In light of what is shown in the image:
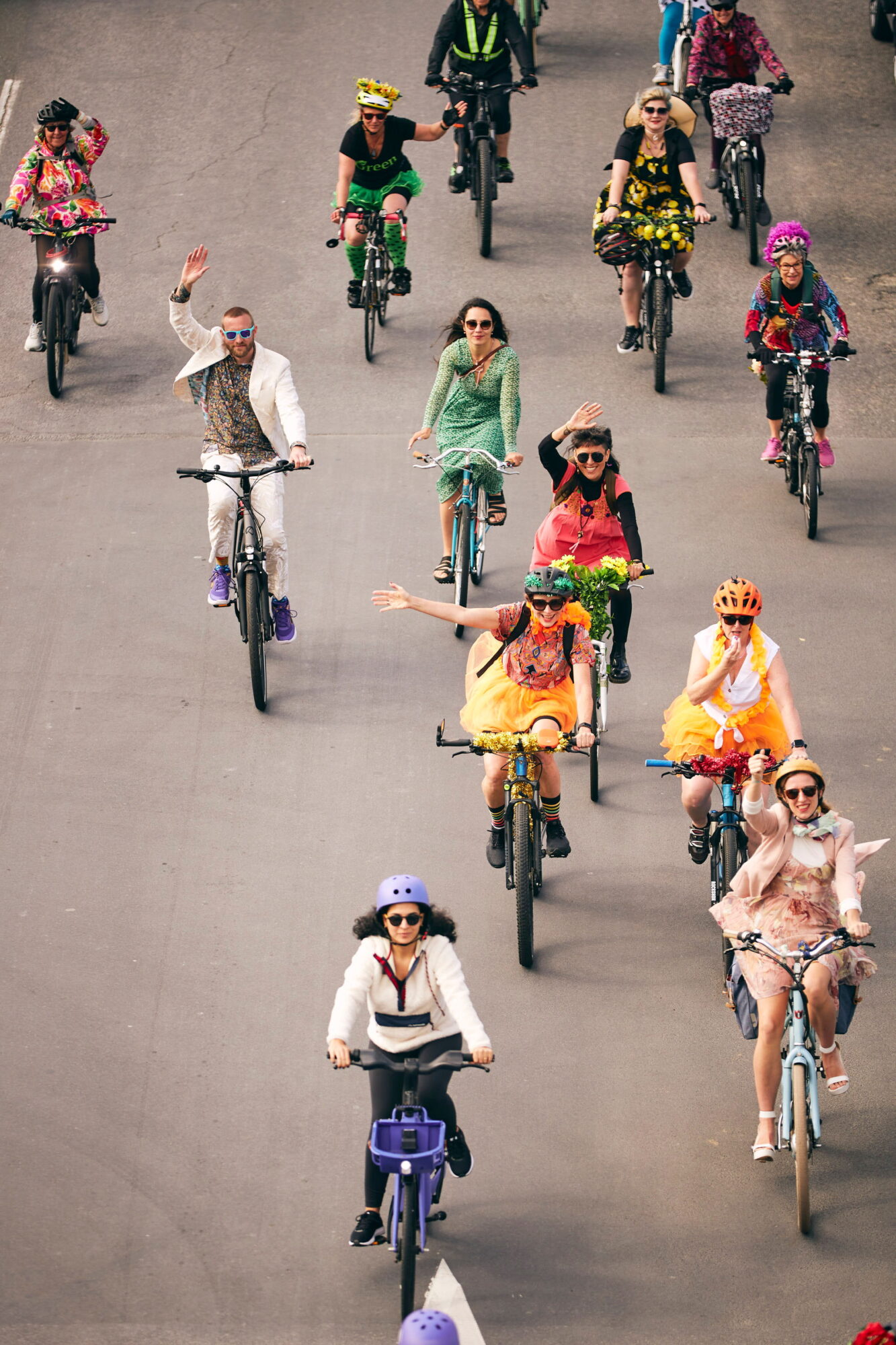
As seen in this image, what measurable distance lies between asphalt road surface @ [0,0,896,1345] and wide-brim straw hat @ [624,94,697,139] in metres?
1.81

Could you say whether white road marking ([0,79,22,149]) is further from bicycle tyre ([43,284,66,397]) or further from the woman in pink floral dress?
the woman in pink floral dress

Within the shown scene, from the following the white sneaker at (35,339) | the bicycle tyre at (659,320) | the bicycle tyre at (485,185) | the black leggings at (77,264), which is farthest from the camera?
the bicycle tyre at (485,185)

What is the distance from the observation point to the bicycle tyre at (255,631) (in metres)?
11.1

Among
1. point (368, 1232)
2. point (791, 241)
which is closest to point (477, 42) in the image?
point (791, 241)

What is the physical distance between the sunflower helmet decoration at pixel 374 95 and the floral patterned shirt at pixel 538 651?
650cm

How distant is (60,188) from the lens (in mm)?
14680

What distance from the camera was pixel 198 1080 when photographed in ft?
28.5

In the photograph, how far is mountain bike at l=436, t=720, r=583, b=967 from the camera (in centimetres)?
899

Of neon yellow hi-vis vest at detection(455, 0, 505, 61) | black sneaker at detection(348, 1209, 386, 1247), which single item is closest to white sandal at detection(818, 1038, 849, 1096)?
black sneaker at detection(348, 1209, 386, 1247)

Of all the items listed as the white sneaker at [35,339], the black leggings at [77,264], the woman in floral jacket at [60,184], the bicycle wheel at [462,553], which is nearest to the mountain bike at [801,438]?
the bicycle wheel at [462,553]

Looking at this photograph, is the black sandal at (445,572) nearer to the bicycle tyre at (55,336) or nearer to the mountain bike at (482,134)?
the bicycle tyre at (55,336)

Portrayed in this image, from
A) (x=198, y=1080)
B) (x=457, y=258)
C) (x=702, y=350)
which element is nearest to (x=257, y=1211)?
(x=198, y=1080)

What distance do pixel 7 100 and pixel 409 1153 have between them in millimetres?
15008

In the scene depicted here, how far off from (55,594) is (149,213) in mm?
6256
